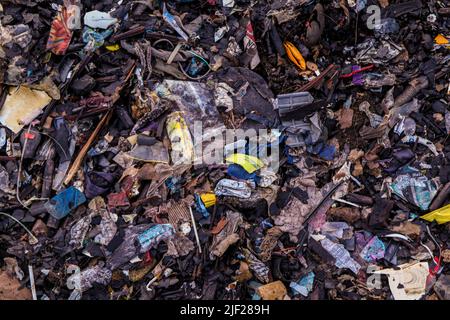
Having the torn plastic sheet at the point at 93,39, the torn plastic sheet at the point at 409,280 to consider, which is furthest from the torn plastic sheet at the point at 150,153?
the torn plastic sheet at the point at 409,280

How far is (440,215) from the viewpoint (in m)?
5.75

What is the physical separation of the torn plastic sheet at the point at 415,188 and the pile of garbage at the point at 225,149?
0.02 metres

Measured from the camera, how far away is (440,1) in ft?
21.2

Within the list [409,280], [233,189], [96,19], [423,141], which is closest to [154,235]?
[233,189]

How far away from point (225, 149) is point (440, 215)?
8.45 ft

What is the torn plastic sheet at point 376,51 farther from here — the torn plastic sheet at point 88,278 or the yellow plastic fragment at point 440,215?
the torn plastic sheet at point 88,278

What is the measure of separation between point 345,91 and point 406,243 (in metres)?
1.98

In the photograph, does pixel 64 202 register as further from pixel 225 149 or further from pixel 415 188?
pixel 415 188

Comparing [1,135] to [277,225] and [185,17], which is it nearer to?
[185,17]

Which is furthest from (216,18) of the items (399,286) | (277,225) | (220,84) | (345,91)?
(399,286)

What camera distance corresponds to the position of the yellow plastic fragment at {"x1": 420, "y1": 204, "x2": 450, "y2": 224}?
5.75 meters

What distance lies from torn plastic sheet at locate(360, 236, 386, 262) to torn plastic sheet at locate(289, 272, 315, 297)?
665 mm

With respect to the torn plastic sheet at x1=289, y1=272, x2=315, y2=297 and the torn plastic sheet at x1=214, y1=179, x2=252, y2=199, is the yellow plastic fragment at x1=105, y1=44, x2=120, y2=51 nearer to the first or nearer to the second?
the torn plastic sheet at x1=214, y1=179, x2=252, y2=199

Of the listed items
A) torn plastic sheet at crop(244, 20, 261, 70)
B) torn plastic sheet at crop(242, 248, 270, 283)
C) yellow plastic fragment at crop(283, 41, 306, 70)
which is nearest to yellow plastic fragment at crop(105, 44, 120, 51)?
torn plastic sheet at crop(244, 20, 261, 70)
